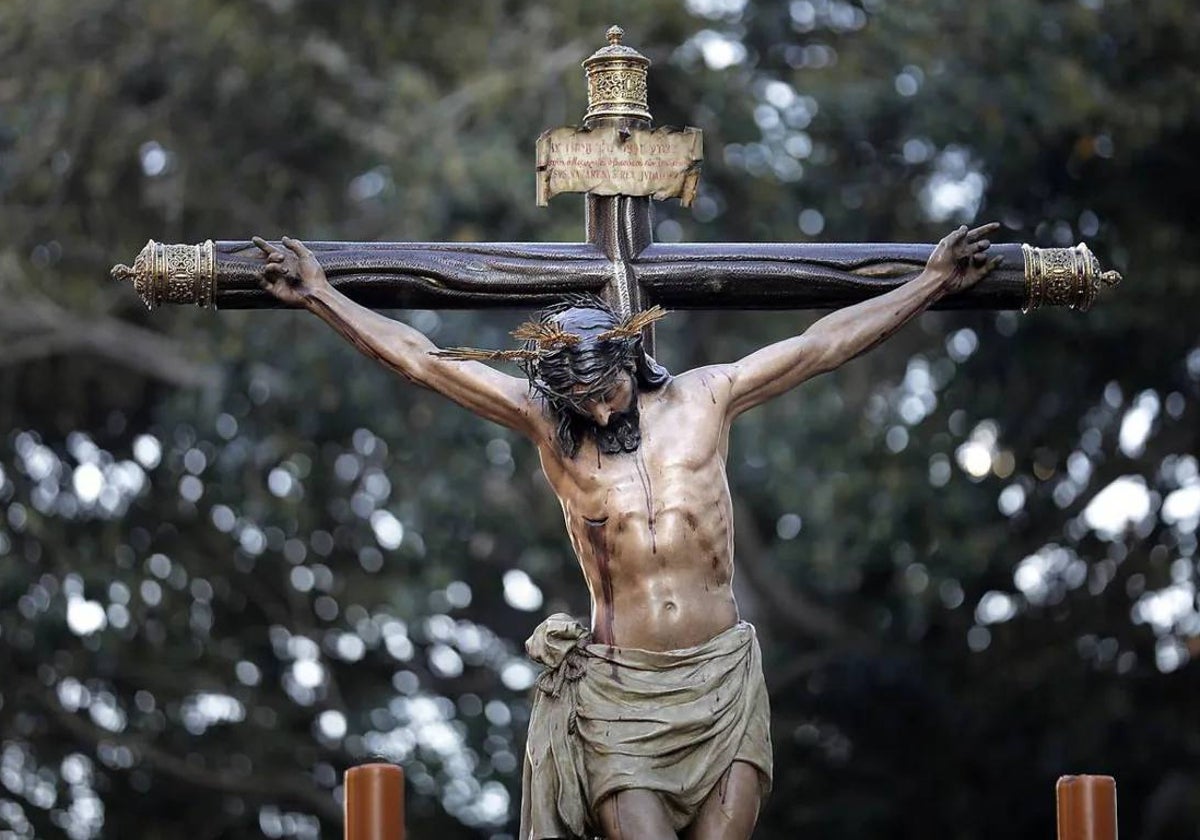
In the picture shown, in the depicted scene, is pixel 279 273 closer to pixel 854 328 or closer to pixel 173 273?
pixel 173 273

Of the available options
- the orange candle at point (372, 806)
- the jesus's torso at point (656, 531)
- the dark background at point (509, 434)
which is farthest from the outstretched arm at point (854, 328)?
the dark background at point (509, 434)

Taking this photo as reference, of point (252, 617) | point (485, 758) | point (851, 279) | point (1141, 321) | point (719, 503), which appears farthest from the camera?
point (252, 617)

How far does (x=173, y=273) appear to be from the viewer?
23.2ft

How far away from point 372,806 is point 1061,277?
2.12m

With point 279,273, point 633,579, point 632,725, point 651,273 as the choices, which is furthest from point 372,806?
point 651,273

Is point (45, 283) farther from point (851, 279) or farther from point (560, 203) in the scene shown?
point (851, 279)

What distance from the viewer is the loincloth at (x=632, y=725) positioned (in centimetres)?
660

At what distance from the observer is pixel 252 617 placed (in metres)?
18.7

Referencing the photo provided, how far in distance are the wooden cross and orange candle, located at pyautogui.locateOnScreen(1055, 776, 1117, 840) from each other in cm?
127

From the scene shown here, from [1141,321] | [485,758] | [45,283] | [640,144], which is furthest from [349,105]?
[640,144]

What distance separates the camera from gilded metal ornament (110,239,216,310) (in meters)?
7.06

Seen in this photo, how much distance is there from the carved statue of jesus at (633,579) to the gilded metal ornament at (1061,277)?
61 cm

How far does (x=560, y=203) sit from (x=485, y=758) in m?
3.13

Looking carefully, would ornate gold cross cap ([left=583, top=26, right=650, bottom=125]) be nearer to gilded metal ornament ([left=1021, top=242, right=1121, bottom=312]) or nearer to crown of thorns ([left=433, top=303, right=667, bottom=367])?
crown of thorns ([left=433, top=303, right=667, bottom=367])
